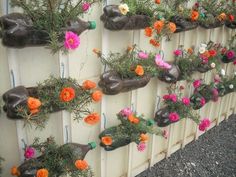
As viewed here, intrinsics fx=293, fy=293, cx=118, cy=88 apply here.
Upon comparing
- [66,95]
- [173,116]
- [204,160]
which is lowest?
[204,160]

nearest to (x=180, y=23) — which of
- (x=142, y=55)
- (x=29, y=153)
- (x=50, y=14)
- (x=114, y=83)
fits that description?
(x=142, y=55)

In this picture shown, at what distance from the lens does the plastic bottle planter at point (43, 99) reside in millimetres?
1608

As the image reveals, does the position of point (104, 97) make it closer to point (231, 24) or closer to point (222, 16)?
point (222, 16)

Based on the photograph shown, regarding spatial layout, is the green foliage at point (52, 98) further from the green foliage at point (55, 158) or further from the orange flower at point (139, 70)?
the orange flower at point (139, 70)

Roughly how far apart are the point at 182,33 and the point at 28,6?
1.71 metres

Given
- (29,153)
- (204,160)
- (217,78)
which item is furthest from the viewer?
(217,78)

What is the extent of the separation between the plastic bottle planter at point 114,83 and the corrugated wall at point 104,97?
4.1 inches

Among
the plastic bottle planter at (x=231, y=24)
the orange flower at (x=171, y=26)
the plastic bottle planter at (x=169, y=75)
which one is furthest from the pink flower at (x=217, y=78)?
the orange flower at (x=171, y=26)

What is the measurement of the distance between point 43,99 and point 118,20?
732 mm

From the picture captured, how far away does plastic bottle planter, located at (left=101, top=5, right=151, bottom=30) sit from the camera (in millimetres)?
1960

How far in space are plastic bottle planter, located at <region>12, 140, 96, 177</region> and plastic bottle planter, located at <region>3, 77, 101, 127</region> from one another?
24cm

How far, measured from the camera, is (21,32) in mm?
1560

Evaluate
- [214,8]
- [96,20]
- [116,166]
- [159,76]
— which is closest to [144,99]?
[159,76]

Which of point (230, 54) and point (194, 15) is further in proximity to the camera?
point (230, 54)
